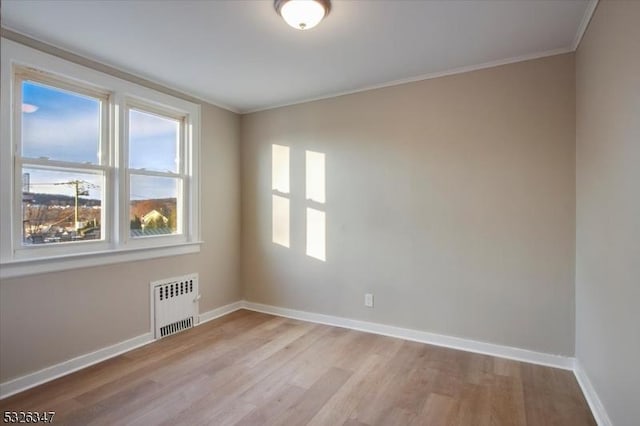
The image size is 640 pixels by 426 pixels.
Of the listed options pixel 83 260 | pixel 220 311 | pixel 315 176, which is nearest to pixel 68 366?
pixel 83 260

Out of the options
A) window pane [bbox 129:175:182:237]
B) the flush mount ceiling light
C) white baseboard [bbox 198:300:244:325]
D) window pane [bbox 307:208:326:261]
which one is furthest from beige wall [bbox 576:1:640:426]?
window pane [bbox 129:175:182:237]

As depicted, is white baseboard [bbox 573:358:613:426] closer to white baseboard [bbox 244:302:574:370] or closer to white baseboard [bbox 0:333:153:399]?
white baseboard [bbox 244:302:574:370]

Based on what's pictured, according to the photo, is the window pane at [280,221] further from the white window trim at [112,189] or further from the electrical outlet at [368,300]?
the electrical outlet at [368,300]

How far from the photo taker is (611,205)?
198 cm

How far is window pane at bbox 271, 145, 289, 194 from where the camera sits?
163 inches

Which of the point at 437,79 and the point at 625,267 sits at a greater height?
the point at 437,79

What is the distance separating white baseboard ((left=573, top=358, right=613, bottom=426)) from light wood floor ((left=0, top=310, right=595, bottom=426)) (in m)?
0.04

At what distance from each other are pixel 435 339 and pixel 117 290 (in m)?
2.93

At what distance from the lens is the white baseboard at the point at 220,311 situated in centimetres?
395

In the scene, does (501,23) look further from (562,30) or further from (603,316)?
(603,316)

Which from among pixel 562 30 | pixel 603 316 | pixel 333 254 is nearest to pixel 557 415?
pixel 603 316

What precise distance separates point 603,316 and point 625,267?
48 cm

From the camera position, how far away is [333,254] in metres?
3.84

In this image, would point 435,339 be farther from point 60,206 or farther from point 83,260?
point 60,206
